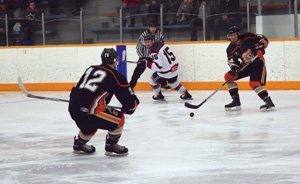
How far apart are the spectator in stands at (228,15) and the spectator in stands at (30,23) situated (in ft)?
10.3

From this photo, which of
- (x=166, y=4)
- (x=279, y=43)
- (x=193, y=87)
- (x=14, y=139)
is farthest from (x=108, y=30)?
(x=14, y=139)

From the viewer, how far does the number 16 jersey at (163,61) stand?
24.9ft

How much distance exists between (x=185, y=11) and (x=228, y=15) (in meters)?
0.74

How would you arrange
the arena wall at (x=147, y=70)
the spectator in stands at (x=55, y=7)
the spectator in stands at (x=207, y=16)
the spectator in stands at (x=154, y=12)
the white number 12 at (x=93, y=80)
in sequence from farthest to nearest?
the spectator in stands at (x=55, y=7) < the spectator in stands at (x=154, y=12) < the spectator in stands at (x=207, y=16) < the arena wall at (x=147, y=70) < the white number 12 at (x=93, y=80)

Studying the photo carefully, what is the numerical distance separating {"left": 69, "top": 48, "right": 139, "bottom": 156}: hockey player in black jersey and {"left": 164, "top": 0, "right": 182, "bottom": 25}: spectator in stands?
5.73m

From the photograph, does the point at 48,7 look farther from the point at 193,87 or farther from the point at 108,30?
the point at 193,87

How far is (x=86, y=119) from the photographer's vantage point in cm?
370

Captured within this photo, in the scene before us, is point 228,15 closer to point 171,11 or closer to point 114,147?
point 171,11

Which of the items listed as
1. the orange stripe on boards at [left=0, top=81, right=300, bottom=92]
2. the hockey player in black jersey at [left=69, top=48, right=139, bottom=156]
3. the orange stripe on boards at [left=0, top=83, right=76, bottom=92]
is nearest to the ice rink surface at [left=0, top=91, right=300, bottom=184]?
the hockey player in black jersey at [left=69, top=48, right=139, bottom=156]

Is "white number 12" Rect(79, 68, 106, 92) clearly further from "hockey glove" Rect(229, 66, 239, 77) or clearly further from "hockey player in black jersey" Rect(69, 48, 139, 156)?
"hockey glove" Rect(229, 66, 239, 77)

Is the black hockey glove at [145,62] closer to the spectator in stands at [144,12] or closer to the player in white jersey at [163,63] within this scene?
the player in white jersey at [163,63]

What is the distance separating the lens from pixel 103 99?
147 inches

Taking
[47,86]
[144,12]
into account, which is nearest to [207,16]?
[144,12]

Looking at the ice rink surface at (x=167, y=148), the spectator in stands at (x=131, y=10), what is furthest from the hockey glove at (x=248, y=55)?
the spectator in stands at (x=131, y=10)
